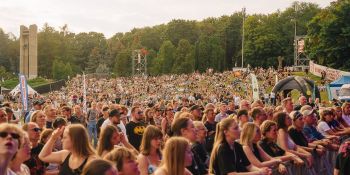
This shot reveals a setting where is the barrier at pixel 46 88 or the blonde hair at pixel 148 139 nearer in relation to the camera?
the blonde hair at pixel 148 139

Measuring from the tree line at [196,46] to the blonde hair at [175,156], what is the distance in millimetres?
71415

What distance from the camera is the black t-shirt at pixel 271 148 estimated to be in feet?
27.7

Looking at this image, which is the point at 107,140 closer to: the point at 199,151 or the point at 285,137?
the point at 199,151

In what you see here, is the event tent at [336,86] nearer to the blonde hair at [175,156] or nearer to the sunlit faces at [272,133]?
the sunlit faces at [272,133]

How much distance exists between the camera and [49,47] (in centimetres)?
13075

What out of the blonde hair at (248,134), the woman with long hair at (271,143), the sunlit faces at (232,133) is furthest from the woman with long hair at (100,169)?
the woman with long hair at (271,143)

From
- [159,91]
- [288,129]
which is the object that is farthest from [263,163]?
[159,91]

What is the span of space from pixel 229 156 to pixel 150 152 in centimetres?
108

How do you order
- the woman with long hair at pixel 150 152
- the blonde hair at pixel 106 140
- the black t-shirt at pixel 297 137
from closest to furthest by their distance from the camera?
the woman with long hair at pixel 150 152 → the blonde hair at pixel 106 140 → the black t-shirt at pixel 297 137

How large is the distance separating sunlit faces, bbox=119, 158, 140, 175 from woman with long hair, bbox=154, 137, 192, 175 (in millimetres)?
369

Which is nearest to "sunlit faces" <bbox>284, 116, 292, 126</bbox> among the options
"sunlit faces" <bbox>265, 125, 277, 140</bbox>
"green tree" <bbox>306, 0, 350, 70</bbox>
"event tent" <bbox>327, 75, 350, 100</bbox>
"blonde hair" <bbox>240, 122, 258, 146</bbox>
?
"sunlit faces" <bbox>265, 125, 277, 140</bbox>

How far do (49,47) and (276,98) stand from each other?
10279 cm

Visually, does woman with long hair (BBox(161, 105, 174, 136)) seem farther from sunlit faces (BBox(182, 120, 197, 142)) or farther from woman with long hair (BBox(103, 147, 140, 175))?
woman with long hair (BBox(103, 147, 140, 175))

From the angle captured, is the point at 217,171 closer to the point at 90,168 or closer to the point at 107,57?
the point at 90,168
